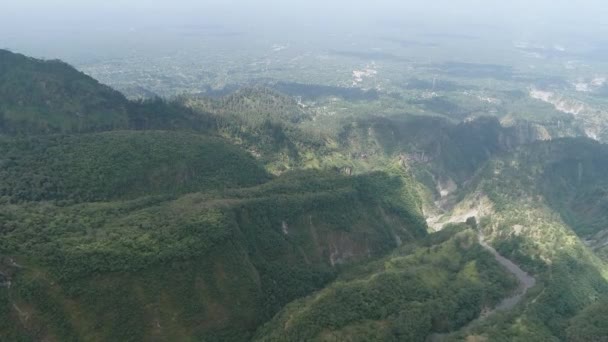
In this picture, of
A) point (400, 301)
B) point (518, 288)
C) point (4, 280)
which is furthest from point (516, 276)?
point (4, 280)

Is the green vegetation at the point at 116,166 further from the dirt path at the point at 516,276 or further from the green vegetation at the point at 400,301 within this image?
the dirt path at the point at 516,276

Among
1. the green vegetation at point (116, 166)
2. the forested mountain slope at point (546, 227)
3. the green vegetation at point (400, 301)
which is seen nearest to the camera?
the green vegetation at point (400, 301)

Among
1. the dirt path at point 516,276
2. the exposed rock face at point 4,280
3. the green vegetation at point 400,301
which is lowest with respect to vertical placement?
the dirt path at point 516,276

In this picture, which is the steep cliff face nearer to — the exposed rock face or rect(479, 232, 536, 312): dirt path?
the exposed rock face

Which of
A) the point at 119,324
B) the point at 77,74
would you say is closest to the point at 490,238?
the point at 119,324

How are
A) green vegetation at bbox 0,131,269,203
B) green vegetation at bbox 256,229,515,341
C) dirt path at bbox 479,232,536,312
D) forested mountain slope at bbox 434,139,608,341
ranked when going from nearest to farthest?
1. green vegetation at bbox 256,229,515,341
2. forested mountain slope at bbox 434,139,608,341
3. dirt path at bbox 479,232,536,312
4. green vegetation at bbox 0,131,269,203

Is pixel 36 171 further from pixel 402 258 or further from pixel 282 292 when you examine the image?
pixel 402 258

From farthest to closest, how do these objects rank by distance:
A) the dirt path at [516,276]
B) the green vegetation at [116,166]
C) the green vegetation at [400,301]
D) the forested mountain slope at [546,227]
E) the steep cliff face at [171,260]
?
the green vegetation at [116,166] < the dirt path at [516,276] < the forested mountain slope at [546,227] < the green vegetation at [400,301] < the steep cliff face at [171,260]

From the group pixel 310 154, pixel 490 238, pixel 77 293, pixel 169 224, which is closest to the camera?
pixel 77 293

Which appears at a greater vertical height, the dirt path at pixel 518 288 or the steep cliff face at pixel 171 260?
the steep cliff face at pixel 171 260

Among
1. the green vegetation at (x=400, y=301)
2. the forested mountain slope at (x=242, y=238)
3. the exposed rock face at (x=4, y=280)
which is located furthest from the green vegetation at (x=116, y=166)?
the green vegetation at (x=400, y=301)

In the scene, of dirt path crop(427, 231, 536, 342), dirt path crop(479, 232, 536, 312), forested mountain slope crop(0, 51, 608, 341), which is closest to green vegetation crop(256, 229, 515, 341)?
forested mountain slope crop(0, 51, 608, 341)
